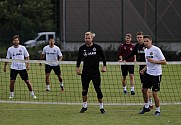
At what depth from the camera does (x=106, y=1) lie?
150 feet

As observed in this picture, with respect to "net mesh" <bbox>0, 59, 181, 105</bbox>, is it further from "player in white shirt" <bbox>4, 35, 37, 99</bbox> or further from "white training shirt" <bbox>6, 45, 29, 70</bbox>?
"white training shirt" <bbox>6, 45, 29, 70</bbox>

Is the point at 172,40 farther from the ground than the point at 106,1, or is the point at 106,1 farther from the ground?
the point at 106,1

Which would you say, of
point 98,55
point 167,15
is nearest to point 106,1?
point 167,15

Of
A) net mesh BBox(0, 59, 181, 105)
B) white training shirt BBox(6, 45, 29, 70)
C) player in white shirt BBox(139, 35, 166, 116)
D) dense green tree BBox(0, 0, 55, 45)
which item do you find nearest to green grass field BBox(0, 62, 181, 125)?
net mesh BBox(0, 59, 181, 105)

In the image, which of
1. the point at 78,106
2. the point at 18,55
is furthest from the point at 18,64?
the point at 78,106

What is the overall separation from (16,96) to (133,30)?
24.6m

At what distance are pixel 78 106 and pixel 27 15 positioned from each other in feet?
159

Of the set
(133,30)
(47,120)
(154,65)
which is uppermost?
(133,30)

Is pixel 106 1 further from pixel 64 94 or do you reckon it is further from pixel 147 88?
pixel 147 88

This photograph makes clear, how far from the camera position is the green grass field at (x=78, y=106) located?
1503 cm

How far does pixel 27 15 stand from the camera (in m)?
66.0

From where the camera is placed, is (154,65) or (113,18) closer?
(154,65)

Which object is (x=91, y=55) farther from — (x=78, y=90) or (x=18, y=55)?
(x=78, y=90)

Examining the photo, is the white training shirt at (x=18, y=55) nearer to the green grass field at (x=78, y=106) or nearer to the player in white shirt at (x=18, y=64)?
the player in white shirt at (x=18, y=64)
